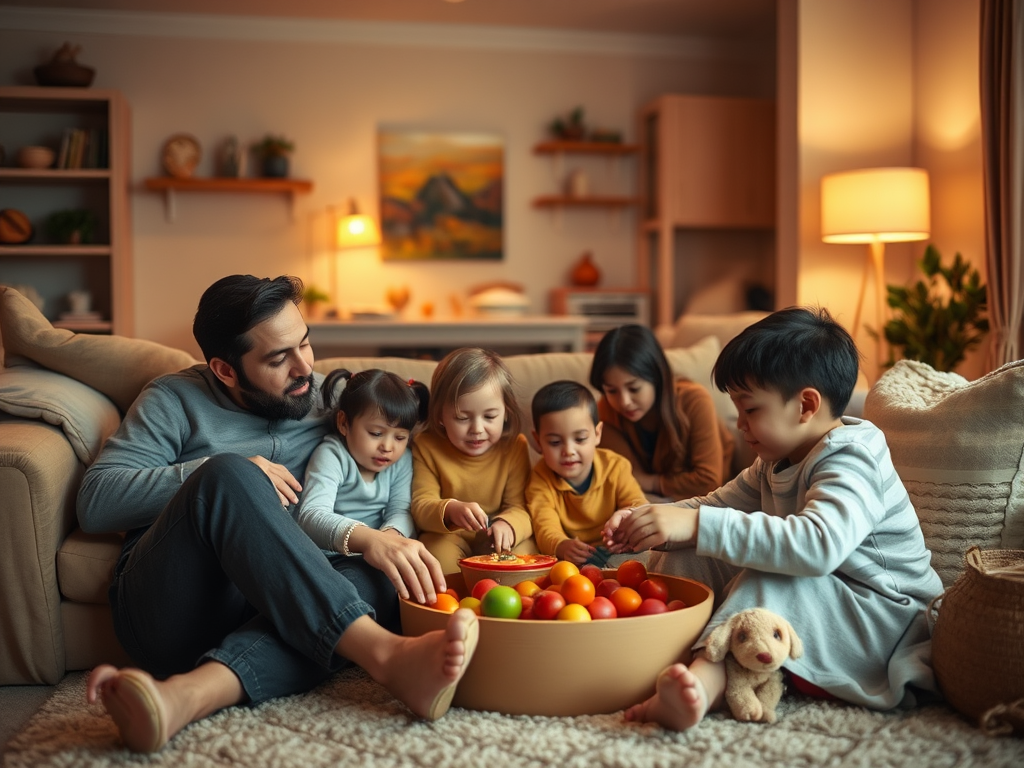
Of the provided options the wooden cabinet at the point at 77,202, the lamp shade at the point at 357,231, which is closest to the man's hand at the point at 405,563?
the lamp shade at the point at 357,231

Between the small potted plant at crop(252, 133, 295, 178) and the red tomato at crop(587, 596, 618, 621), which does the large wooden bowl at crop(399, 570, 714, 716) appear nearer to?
the red tomato at crop(587, 596, 618, 621)

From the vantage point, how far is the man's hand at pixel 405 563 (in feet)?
5.61

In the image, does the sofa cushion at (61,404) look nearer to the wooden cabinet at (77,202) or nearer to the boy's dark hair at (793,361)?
the boy's dark hair at (793,361)

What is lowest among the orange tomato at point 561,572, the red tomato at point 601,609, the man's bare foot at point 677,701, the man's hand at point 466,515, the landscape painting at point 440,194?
the man's bare foot at point 677,701

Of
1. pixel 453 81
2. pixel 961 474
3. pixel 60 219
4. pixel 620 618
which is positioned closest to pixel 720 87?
pixel 453 81

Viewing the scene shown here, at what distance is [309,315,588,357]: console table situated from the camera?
16.2 ft

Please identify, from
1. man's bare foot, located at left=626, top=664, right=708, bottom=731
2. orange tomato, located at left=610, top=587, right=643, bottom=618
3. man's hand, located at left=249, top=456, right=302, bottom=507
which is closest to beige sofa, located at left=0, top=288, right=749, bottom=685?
man's hand, located at left=249, top=456, right=302, bottom=507

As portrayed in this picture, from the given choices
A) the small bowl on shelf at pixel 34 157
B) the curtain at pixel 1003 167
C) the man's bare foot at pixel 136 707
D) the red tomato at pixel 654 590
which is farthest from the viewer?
the small bowl on shelf at pixel 34 157

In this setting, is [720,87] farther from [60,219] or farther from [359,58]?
[60,219]

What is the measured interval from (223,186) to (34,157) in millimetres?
1000

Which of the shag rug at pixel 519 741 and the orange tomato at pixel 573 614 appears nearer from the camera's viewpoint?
the shag rug at pixel 519 741

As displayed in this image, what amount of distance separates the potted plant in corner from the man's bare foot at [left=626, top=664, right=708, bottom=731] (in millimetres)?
2694

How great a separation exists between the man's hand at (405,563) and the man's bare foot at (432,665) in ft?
0.45

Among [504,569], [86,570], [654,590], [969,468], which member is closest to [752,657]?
[654,590]
